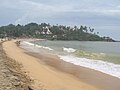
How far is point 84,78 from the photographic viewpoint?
16750 mm

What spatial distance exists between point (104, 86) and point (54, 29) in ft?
607

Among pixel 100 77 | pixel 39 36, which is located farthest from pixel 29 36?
pixel 100 77

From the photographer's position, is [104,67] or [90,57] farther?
[90,57]

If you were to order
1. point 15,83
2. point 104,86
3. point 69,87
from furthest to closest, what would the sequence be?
point 104,86
point 69,87
point 15,83

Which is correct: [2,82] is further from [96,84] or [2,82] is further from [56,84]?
[96,84]

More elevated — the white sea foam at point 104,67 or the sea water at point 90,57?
the white sea foam at point 104,67

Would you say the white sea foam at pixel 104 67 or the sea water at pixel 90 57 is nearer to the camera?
the white sea foam at pixel 104 67

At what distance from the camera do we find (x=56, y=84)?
1349cm

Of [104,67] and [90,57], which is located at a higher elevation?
[104,67]

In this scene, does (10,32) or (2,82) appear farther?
(10,32)

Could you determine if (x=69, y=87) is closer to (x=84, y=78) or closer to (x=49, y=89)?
(x=49, y=89)

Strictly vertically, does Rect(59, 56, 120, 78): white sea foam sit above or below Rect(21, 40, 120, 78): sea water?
above

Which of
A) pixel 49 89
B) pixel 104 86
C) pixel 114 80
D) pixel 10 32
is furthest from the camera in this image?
pixel 10 32

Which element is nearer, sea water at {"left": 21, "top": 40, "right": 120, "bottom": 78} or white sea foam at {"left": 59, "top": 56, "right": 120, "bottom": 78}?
white sea foam at {"left": 59, "top": 56, "right": 120, "bottom": 78}
